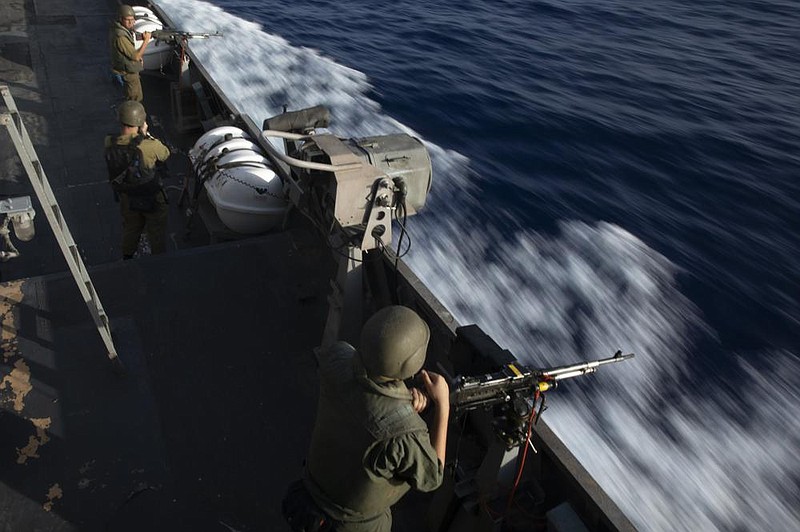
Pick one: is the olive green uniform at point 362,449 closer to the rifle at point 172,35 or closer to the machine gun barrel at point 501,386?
the machine gun barrel at point 501,386

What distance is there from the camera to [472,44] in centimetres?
1425

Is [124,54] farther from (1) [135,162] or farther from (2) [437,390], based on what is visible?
(2) [437,390]

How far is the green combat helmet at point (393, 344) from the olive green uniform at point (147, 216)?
12.4 feet

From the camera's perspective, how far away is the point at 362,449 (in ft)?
7.74

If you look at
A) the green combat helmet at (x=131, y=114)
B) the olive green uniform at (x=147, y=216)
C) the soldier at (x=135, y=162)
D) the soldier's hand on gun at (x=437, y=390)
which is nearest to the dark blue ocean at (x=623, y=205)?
the olive green uniform at (x=147, y=216)

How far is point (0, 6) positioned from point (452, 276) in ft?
41.6

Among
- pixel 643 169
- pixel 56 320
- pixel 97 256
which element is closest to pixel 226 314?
pixel 56 320

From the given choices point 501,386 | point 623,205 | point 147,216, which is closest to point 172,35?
point 147,216

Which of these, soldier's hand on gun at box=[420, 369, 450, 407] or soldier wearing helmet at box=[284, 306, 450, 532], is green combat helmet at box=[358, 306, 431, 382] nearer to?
soldier wearing helmet at box=[284, 306, 450, 532]

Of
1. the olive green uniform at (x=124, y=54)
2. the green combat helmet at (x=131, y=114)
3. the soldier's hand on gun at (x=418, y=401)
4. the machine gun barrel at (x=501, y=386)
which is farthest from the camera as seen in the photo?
the olive green uniform at (x=124, y=54)

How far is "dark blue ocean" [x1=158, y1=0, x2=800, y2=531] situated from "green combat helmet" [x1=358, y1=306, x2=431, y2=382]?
362 cm

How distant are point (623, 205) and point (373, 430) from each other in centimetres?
710

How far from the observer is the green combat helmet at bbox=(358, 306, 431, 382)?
7.20ft

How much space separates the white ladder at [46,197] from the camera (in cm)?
316
